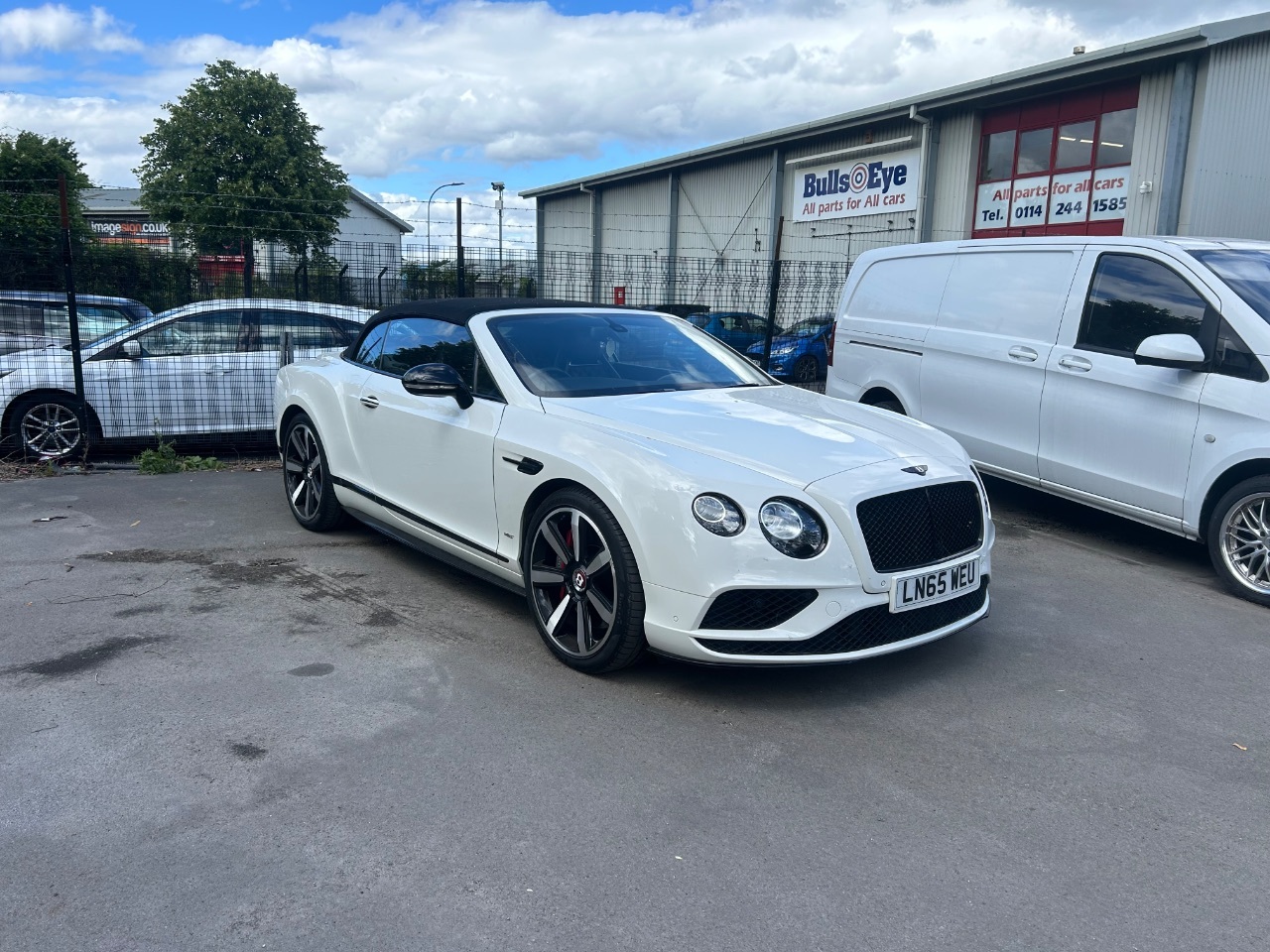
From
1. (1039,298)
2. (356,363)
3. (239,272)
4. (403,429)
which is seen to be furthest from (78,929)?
(239,272)

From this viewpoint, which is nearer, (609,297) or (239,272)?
(239,272)

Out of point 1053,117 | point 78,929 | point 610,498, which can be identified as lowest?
point 78,929

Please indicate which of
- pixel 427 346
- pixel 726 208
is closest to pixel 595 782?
pixel 427 346

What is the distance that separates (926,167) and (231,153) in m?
18.4

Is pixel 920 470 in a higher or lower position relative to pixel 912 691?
higher

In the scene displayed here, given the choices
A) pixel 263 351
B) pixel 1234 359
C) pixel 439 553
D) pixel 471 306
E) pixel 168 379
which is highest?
pixel 471 306

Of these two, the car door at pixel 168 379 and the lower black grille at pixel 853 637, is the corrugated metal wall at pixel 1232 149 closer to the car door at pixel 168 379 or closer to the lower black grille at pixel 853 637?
the car door at pixel 168 379

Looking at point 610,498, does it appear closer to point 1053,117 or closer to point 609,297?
point 609,297

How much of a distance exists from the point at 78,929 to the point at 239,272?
835cm

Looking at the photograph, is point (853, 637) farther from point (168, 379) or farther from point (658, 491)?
point (168, 379)

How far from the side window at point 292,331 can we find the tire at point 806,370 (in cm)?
743

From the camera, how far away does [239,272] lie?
9.87 metres

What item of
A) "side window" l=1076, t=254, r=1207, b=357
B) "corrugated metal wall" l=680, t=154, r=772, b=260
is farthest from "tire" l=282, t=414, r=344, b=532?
"corrugated metal wall" l=680, t=154, r=772, b=260

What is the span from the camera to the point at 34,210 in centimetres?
2317
